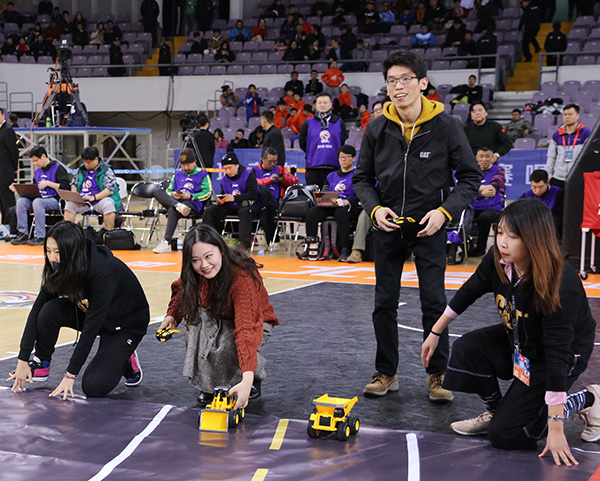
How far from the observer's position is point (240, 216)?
9.27 m

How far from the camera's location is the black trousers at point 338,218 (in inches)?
350

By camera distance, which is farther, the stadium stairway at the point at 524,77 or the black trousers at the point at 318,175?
the stadium stairway at the point at 524,77

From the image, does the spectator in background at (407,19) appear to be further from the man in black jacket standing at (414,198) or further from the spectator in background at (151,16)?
the man in black jacket standing at (414,198)

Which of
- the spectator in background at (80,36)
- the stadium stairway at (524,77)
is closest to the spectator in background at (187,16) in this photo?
the spectator in background at (80,36)

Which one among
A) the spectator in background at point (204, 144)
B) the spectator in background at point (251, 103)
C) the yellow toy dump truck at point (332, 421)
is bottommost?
the yellow toy dump truck at point (332, 421)

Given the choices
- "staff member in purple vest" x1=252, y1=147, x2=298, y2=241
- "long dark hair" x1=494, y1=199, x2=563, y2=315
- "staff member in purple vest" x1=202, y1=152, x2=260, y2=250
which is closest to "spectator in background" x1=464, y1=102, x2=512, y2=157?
"staff member in purple vest" x1=252, y1=147, x2=298, y2=241

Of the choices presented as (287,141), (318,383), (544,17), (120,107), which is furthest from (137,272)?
(544,17)

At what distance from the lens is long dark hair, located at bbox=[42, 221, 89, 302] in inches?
138

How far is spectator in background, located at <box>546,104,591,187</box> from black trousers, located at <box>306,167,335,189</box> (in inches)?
103

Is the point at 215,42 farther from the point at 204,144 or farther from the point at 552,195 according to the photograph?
the point at 552,195

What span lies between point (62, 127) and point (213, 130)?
4169mm

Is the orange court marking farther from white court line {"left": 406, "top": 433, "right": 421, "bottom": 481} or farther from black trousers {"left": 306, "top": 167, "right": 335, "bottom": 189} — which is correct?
white court line {"left": 406, "top": 433, "right": 421, "bottom": 481}

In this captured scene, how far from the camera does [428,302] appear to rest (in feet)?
12.2

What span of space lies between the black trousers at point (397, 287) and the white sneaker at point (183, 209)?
19.5ft
